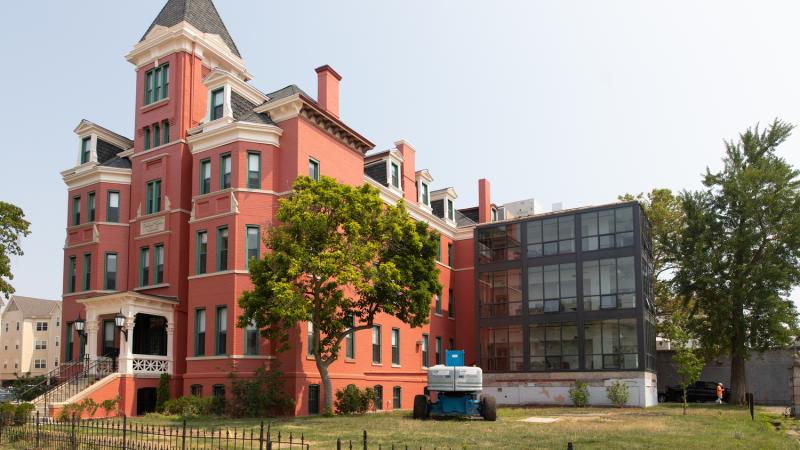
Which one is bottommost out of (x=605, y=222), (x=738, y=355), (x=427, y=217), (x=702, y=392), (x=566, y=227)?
(x=702, y=392)

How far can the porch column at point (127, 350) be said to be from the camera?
30.0 m

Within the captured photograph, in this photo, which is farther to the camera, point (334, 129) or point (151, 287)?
point (334, 129)

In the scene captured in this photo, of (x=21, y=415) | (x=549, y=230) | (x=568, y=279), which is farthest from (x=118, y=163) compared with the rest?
(x=568, y=279)

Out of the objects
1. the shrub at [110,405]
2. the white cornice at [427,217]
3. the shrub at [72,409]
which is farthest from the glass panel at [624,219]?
the shrub at [72,409]

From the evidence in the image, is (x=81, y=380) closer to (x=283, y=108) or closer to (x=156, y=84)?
(x=283, y=108)

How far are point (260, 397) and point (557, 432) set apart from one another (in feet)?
40.0

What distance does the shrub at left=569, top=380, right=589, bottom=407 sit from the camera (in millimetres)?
36906

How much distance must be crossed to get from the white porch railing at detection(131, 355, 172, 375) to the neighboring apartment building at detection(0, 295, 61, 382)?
236ft

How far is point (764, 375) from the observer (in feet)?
154

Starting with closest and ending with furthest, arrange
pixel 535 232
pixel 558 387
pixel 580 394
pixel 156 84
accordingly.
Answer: pixel 156 84 < pixel 580 394 < pixel 558 387 < pixel 535 232

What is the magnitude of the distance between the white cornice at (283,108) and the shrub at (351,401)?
40.1 ft

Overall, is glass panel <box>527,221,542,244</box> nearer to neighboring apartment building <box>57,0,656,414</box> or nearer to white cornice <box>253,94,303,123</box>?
neighboring apartment building <box>57,0,656,414</box>

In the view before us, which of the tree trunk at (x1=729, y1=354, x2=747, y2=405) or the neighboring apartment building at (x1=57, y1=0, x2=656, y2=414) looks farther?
the tree trunk at (x1=729, y1=354, x2=747, y2=405)

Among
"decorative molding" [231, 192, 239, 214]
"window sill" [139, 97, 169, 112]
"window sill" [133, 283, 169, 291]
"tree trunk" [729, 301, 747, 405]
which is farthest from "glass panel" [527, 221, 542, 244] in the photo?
"window sill" [139, 97, 169, 112]
